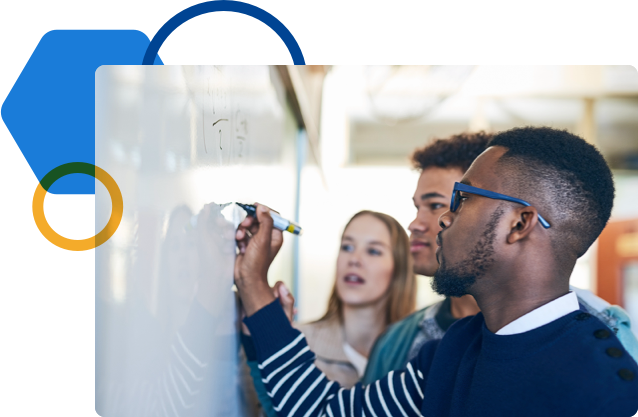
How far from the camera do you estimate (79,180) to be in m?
0.41

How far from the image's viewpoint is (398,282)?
6.31 ft

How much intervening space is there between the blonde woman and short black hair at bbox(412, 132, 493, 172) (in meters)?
0.39

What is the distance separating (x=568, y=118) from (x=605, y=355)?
3206 mm

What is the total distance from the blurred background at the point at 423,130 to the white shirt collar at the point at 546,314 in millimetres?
1699

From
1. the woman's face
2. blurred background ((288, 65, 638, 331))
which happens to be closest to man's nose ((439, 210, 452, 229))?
the woman's face

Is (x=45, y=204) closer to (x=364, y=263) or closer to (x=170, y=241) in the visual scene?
(x=170, y=241)

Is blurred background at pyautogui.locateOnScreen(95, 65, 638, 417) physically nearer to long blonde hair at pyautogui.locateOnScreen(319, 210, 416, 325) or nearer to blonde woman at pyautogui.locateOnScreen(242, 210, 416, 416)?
blonde woman at pyautogui.locateOnScreen(242, 210, 416, 416)

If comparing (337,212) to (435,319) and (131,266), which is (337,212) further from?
(131,266)

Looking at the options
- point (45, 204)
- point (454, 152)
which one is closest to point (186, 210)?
point (45, 204)

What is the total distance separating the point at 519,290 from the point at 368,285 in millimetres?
1133

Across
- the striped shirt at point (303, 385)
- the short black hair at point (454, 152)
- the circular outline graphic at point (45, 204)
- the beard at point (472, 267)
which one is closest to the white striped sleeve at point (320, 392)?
the striped shirt at point (303, 385)

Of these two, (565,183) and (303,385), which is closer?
(565,183)

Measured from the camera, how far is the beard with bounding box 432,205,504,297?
2.64 feet

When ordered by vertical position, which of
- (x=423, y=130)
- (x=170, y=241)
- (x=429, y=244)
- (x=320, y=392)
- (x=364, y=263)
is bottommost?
(x=320, y=392)
